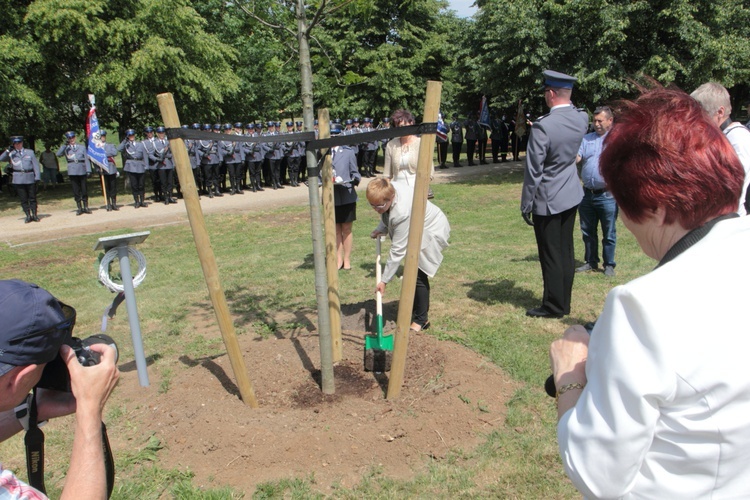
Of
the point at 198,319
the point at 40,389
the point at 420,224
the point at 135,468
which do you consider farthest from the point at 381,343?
the point at 40,389

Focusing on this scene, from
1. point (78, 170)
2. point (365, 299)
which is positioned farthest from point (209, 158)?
point (365, 299)

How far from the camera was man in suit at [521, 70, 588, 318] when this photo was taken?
5395 mm

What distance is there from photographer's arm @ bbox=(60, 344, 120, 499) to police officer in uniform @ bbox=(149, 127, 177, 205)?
14.8 m

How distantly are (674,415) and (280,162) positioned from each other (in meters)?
18.5

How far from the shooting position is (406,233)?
200 inches

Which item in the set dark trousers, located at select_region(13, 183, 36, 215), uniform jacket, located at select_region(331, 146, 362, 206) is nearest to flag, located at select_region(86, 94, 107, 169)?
dark trousers, located at select_region(13, 183, 36, 215)

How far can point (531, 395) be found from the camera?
13.9ft

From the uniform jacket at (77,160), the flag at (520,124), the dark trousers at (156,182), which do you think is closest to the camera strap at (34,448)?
the uniform jacket at (77,160)

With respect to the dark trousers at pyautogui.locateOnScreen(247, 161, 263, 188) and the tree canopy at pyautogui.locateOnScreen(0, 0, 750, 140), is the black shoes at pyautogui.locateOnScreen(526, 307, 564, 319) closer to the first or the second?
the tree canopy at pyautogui.locateOnScreen(0, 0, 750, 140)

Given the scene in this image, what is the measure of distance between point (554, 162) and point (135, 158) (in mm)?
12682

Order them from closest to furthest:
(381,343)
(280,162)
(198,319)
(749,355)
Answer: (749,355) < (381,343) < (198,319) < (280,162)

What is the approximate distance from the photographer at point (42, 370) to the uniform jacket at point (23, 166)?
13.7m

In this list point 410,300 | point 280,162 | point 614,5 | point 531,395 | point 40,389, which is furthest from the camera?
point 280,162

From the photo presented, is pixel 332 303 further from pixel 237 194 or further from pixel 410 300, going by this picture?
pixel 237 194
